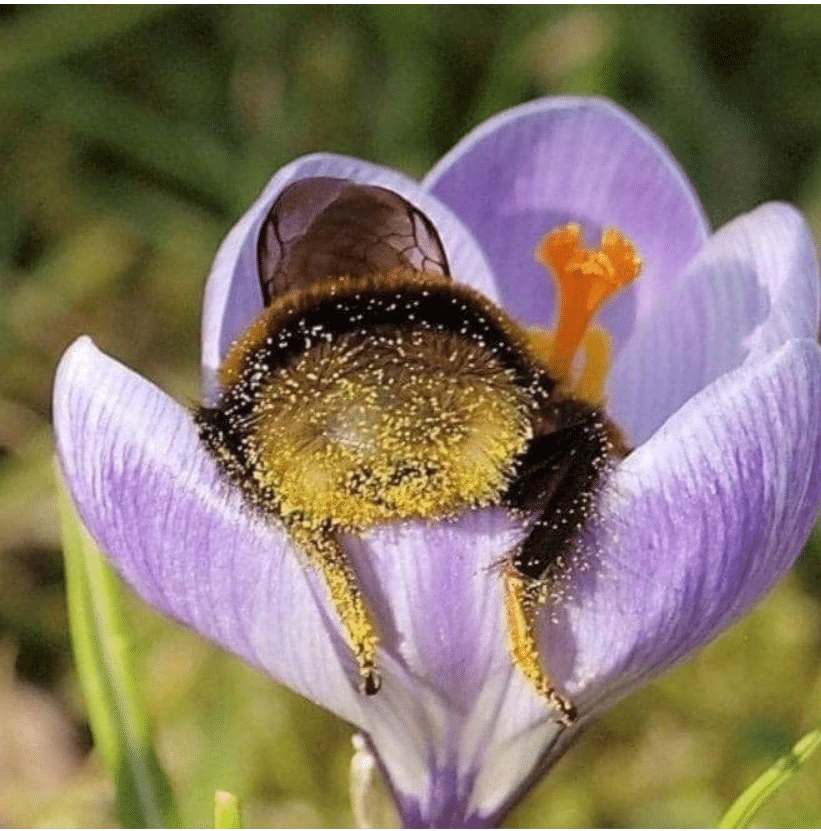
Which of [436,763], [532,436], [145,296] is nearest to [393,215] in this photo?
[532,436]

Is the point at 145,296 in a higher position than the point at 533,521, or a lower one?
lower

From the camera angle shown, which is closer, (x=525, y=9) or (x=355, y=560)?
(x=355, y=560)

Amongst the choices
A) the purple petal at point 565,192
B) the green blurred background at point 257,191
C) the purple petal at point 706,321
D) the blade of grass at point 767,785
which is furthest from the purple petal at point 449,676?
the green blurred background at point 257,191

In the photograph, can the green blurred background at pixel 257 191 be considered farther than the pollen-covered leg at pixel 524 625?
Yes

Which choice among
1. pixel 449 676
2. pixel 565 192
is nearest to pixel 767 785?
pixel 449 676

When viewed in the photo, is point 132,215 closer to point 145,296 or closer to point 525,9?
A: point 145,296

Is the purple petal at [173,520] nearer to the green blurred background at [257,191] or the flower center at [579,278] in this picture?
the flower center at [579,278]
